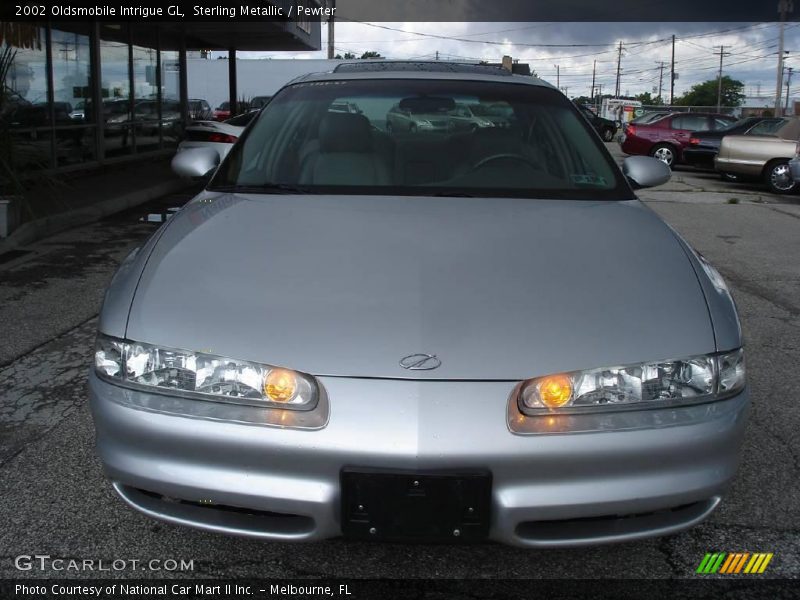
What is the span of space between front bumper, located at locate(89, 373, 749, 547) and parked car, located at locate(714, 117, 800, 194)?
1388 centimetres

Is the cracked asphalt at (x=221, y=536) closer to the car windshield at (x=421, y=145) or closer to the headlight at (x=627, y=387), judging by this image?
the headlight at (x=627, y=387)

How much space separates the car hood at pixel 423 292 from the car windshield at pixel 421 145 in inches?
13.6

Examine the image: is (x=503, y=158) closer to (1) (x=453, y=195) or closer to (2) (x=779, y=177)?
(1) (x=453, y=195)

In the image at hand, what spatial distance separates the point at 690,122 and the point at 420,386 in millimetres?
20054

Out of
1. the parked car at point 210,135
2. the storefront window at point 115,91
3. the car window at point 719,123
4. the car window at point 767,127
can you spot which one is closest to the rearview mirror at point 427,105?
the parked car at point 210,135

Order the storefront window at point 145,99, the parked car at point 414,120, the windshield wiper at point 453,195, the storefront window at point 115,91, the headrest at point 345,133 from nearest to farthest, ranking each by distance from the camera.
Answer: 1. the windshield wiper at point 453,195
2. the headrest at point 345,133
3. the parked car at point 414,120
4. the storefront window at point 115,91
5. the storefront window at point 145,99

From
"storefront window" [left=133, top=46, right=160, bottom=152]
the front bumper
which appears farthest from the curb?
the front bumper

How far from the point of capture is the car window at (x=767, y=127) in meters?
15.5

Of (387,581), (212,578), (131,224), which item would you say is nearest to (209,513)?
(212,578)

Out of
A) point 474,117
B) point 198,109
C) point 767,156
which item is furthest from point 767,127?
point 198,109

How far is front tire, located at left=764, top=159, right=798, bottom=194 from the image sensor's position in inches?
572

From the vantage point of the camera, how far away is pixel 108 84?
1514 cm

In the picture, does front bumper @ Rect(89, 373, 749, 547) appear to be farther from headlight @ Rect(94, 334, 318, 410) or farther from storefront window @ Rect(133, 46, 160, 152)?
storefront window @ Rect(133, 46, 160, 152)

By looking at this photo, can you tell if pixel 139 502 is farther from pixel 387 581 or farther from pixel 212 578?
pixel 387 581
